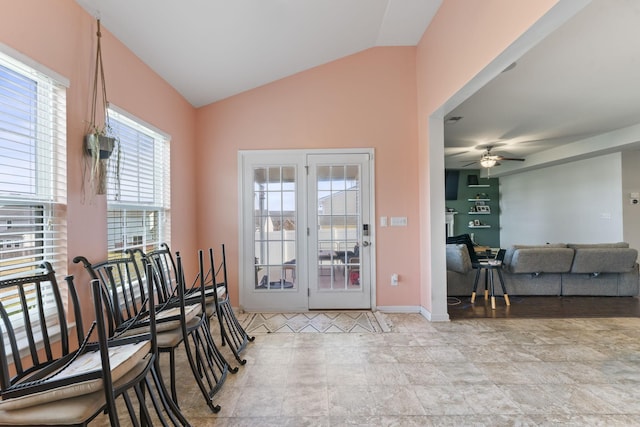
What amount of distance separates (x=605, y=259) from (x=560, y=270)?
1.98ft

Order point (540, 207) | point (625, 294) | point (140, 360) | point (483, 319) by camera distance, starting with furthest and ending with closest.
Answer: point (540, 207), point (625, 294), point (483, 319), point (140, 360)

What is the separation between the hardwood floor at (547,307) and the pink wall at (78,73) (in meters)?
3.68

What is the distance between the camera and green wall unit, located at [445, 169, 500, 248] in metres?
8.95

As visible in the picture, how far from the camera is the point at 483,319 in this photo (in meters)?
3.61

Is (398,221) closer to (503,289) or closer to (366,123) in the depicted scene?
(366,123)

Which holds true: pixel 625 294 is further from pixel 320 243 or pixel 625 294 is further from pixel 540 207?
pixel 320 243

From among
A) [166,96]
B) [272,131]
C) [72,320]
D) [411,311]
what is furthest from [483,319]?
[166,96]

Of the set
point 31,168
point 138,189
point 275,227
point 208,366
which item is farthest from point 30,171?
point 275,227

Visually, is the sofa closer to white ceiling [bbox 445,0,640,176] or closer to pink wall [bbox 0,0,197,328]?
white ceiling [bbox 445,0,640,176]

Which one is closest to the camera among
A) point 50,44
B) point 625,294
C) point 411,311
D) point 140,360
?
point 140,360

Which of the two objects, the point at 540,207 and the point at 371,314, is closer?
the point at 371,314

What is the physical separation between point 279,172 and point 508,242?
749cm

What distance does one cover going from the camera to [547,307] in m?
4.05

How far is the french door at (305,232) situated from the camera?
3971 mm
